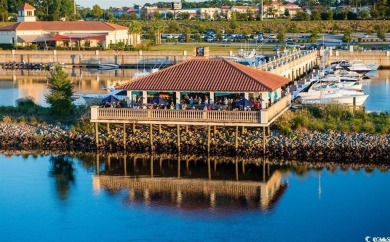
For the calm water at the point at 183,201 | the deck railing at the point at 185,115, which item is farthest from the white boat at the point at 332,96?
the calm water at the point at 183,201

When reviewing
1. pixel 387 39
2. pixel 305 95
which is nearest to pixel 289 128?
pixel 305 95

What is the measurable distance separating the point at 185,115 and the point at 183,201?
8.10 meters

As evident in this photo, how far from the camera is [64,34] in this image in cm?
12050

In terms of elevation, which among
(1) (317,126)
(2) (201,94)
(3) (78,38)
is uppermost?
(3) (78,38)

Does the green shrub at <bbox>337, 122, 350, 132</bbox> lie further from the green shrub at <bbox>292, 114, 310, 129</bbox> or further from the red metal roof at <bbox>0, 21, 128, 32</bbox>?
the red metal roof at <bbox>0, 21, 128, 32</bbox>

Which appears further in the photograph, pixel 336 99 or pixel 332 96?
pixel 332 96

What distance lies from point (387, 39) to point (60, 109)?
80.0 metres

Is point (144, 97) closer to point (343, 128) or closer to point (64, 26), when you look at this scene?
point (343, 128)

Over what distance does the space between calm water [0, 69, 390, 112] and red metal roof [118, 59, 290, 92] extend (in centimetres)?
1640

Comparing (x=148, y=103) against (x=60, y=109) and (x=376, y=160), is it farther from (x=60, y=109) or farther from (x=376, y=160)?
(x=376, y=160)

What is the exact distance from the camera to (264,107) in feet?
146

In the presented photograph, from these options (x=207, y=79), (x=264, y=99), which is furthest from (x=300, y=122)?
(x=207, y=79)

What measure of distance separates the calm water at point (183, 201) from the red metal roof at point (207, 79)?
4308mm

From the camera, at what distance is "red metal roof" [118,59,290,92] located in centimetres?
4509
